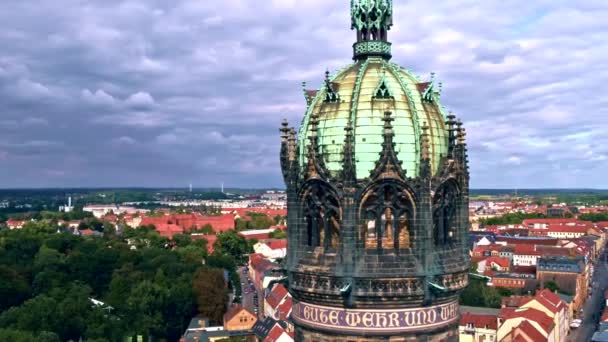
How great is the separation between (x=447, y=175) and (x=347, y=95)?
2.98 meters

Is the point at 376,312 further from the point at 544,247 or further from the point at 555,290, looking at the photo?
the point at 544,247

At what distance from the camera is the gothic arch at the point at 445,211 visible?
13887 mm

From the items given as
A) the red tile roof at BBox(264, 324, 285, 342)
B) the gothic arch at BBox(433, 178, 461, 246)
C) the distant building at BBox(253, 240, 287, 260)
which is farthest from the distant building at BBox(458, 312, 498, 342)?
the distant building at BBox(253, 240, 287, 260)

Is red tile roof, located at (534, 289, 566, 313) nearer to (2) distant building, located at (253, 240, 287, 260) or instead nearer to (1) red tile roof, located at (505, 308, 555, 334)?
(1) red tile roof, located at (505, 308, 555, 334)

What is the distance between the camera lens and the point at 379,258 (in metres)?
13.4

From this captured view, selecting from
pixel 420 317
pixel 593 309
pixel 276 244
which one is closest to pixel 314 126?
pixel 420 317

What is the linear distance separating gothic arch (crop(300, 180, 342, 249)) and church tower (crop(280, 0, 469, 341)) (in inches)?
0.9

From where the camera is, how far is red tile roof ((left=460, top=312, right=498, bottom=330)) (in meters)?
80.4

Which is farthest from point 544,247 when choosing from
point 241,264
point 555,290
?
point 241,264

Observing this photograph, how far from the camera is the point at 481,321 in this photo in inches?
3206

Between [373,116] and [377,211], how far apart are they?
2.17 m

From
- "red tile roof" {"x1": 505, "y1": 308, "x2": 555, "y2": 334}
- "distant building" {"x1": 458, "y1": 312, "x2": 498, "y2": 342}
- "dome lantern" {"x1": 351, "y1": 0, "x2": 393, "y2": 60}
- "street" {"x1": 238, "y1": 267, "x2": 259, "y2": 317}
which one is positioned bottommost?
"street" {"x1": 238, "y1": 267, "x2": 259, "y2": 317}

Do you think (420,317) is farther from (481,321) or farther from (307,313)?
(481,321)

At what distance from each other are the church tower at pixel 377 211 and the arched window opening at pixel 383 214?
0.02 m
